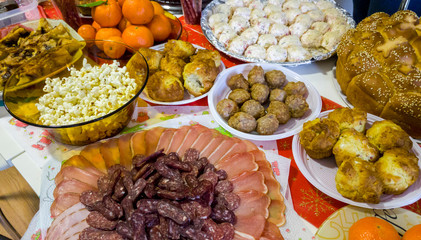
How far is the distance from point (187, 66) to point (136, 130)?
47 cm

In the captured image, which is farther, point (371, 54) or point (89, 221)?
point (371, 54)

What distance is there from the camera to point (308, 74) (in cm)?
188

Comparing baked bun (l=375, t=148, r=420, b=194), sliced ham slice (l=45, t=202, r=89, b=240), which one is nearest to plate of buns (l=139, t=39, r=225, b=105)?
sliced ham slice (l=45, t=202, r=89, b=240)

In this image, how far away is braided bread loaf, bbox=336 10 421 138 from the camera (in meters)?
1.35

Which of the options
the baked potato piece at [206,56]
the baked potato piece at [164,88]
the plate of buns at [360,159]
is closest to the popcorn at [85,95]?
the baked potato piece at [164,88]

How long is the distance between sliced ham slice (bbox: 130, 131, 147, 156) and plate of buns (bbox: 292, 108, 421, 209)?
712 millimetres

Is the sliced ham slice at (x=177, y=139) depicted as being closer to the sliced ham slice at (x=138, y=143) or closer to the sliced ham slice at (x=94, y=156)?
the sliced ham slice at (x=138, y=143)

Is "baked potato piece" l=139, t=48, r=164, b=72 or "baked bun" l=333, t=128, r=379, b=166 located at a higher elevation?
"baked potato piece" l=139, t=48, r=164, b=72

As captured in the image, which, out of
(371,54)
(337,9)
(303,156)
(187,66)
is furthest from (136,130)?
(337,9)

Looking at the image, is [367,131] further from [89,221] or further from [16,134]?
[16,134]

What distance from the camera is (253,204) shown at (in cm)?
116

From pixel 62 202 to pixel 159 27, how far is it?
1.32 metres

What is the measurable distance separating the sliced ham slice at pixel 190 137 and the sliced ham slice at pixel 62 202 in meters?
0.48

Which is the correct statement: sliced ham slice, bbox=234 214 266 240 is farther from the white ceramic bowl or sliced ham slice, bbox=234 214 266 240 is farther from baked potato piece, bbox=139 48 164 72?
baked potato piece, bbox=139 48 164 72
